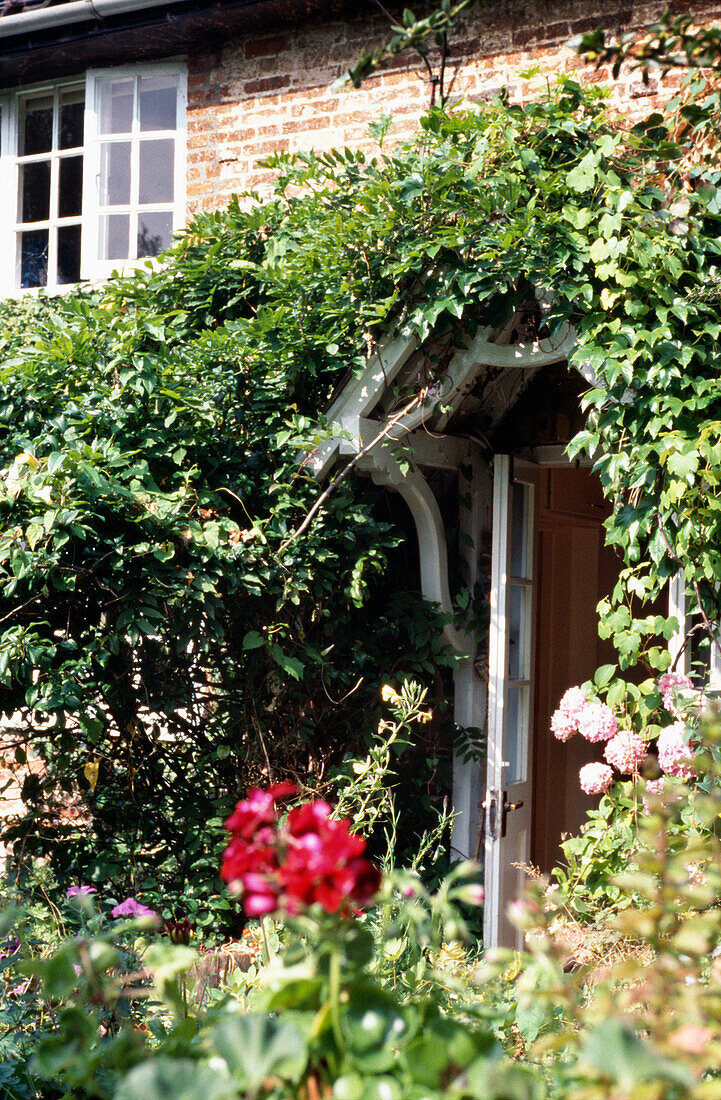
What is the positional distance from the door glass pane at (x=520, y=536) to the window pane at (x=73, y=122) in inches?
138

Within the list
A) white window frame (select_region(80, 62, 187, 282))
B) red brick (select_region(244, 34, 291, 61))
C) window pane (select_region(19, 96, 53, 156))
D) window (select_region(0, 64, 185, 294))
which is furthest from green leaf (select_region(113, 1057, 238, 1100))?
window pane (select_region(19, 96, 53, 156))

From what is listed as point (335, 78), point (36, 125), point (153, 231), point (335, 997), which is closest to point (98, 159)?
point (153, 231)

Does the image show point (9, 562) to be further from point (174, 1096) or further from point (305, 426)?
point (174, 1096)

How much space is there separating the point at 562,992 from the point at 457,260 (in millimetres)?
3118

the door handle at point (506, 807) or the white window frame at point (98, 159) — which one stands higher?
the white window frame at point (98, 159)

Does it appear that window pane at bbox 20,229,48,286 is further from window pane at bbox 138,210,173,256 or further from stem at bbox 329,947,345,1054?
stem at bbox 329,947,345,1054

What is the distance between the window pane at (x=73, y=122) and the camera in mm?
6277

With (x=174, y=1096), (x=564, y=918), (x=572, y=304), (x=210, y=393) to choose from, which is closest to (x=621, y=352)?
(x=572, y=304)

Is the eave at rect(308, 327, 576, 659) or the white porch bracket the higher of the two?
the eave at rect(308, 327, 576, 659)

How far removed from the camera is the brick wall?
479 centimetres

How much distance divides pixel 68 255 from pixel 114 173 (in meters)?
0.56

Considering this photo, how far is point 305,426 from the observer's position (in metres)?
4.12

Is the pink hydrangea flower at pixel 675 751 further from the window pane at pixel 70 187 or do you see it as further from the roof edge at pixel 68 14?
the window pane at pixel 70 187

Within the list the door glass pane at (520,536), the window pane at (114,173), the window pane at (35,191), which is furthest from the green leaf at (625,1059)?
the window pane at (35,191)
